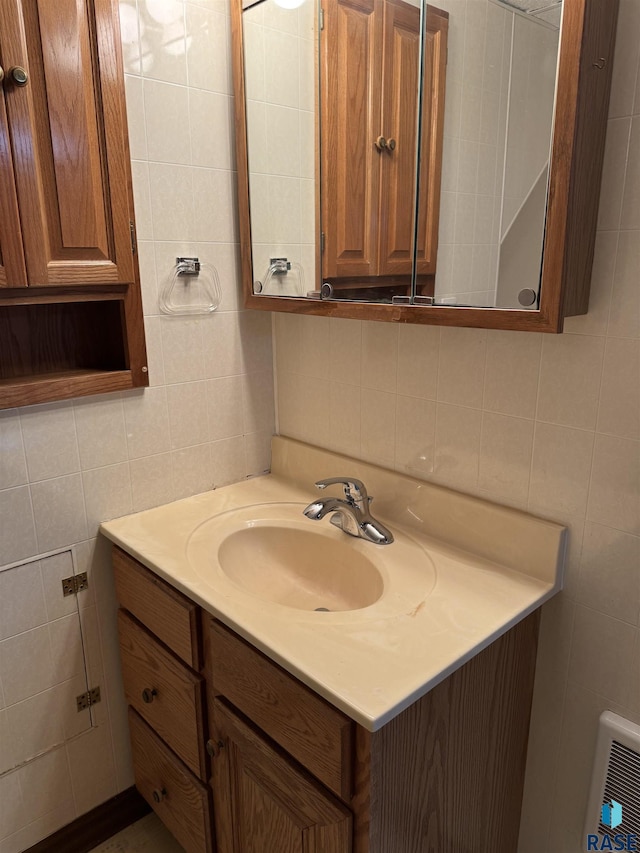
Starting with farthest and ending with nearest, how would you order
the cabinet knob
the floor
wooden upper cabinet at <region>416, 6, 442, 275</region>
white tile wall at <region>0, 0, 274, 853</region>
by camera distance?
the floor → white tile wall at <region>0, 0, 274, 853</region> → the cabinet knob → wooden upper cabinet at <region>416, 6, 442, 275</region>

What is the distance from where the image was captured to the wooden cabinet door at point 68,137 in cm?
114

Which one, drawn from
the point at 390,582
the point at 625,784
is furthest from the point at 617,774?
the point at 390,582

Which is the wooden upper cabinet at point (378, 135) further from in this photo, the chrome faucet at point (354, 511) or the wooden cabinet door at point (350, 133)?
the chrome faucet at point (354, 511)

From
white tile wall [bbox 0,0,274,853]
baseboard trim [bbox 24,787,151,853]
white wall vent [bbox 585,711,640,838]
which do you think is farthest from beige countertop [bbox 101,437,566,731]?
baseboard trim [bbox 24,787,151,853]

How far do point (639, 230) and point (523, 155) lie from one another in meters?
0.22

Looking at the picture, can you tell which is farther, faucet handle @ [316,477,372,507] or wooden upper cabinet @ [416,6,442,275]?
faucet handle @ [316,477,372,507]

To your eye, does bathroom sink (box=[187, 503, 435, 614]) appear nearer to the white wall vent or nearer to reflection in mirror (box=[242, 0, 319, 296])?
the white wall vent

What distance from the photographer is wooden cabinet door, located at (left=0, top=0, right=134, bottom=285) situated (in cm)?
114

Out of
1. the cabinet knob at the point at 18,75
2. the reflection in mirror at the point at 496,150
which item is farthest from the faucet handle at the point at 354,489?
the cabinet knob at the point at 18,75

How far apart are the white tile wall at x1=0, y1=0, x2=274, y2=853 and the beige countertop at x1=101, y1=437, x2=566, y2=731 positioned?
0.13 m

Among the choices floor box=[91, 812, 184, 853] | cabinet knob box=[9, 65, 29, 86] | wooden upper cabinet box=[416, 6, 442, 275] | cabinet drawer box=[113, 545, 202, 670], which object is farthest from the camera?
floor box=[91, 812, 184, 853]

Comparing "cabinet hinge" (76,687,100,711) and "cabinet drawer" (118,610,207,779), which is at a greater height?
"cabinet drawer" (118,610,207,779)

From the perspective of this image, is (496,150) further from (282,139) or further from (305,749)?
(305,749)

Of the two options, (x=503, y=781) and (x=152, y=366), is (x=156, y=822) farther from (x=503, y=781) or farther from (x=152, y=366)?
(x=152, y=366)
